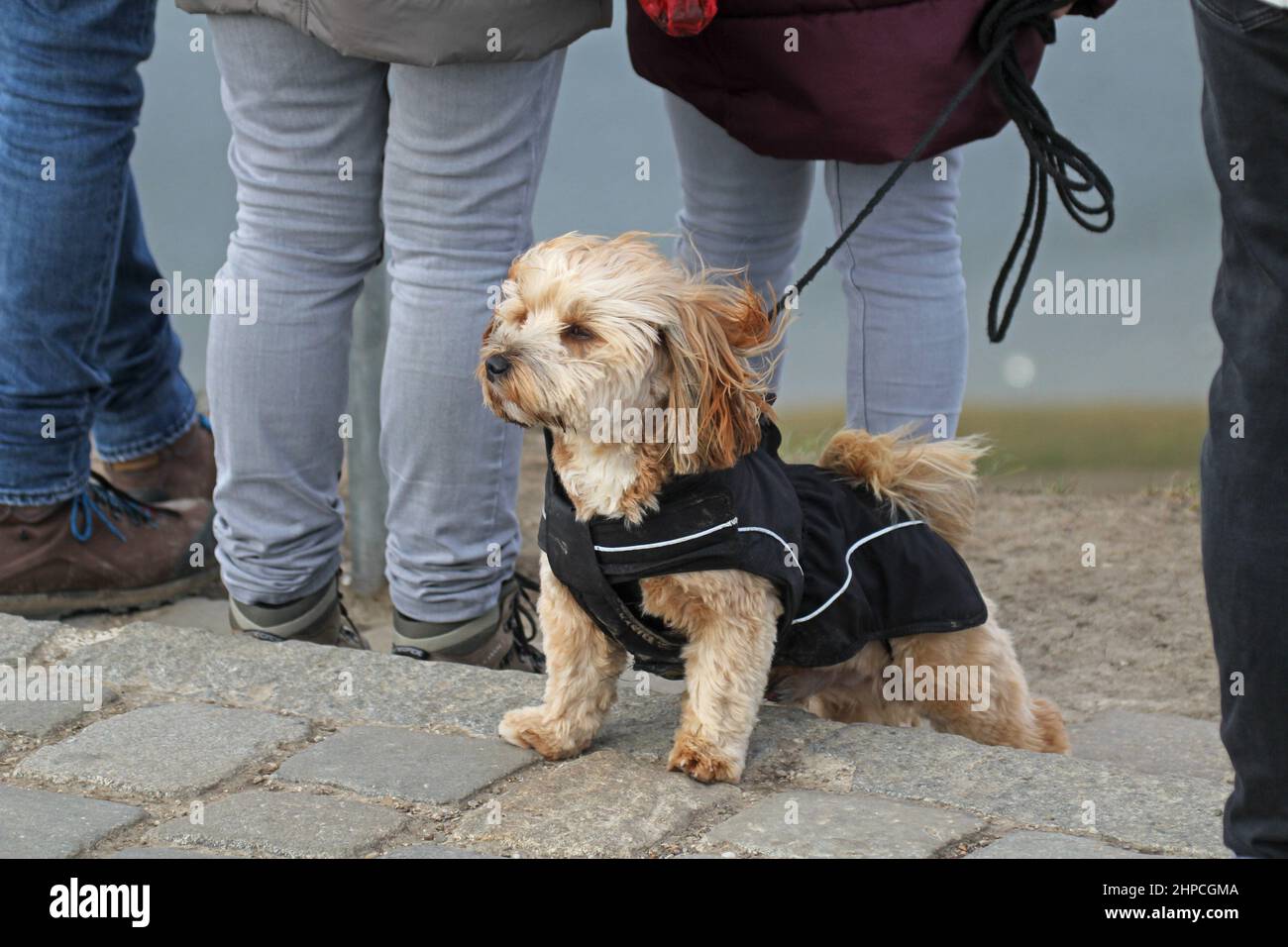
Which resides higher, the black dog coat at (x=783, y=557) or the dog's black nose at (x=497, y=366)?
the dog's black nose at (x=497, y=366)

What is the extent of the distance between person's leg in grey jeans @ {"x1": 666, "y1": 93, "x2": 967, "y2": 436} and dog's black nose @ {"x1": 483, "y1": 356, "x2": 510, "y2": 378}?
56 centimetres

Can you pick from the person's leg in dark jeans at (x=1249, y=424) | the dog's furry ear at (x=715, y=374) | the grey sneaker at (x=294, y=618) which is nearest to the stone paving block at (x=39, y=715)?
the grey sneaker at (x=294, y=618)

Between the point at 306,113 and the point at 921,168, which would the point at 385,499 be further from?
Answer: the point at 921,168

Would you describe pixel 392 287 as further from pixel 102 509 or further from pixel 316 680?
pixel 102 509

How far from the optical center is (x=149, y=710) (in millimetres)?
2721

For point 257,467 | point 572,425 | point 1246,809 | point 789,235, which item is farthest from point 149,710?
point 1246,809

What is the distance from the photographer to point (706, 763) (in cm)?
240

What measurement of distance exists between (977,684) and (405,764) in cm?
105

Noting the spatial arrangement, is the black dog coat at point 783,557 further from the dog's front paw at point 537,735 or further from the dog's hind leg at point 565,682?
the dog's front paw at point 537,735

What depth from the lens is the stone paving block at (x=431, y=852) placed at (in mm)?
2109

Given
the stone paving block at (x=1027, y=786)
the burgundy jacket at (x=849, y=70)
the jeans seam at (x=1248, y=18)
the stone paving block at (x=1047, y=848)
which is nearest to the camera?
the jeans seam at (x=1248, y=18)

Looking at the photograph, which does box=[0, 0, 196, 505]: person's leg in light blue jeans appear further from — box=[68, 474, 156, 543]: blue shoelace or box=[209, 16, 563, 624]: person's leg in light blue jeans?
box=[209, 16, 563, 624]: person's leg in light blue jeans

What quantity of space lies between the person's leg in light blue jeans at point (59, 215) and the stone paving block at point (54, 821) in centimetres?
132

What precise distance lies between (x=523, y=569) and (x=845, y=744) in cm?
207
